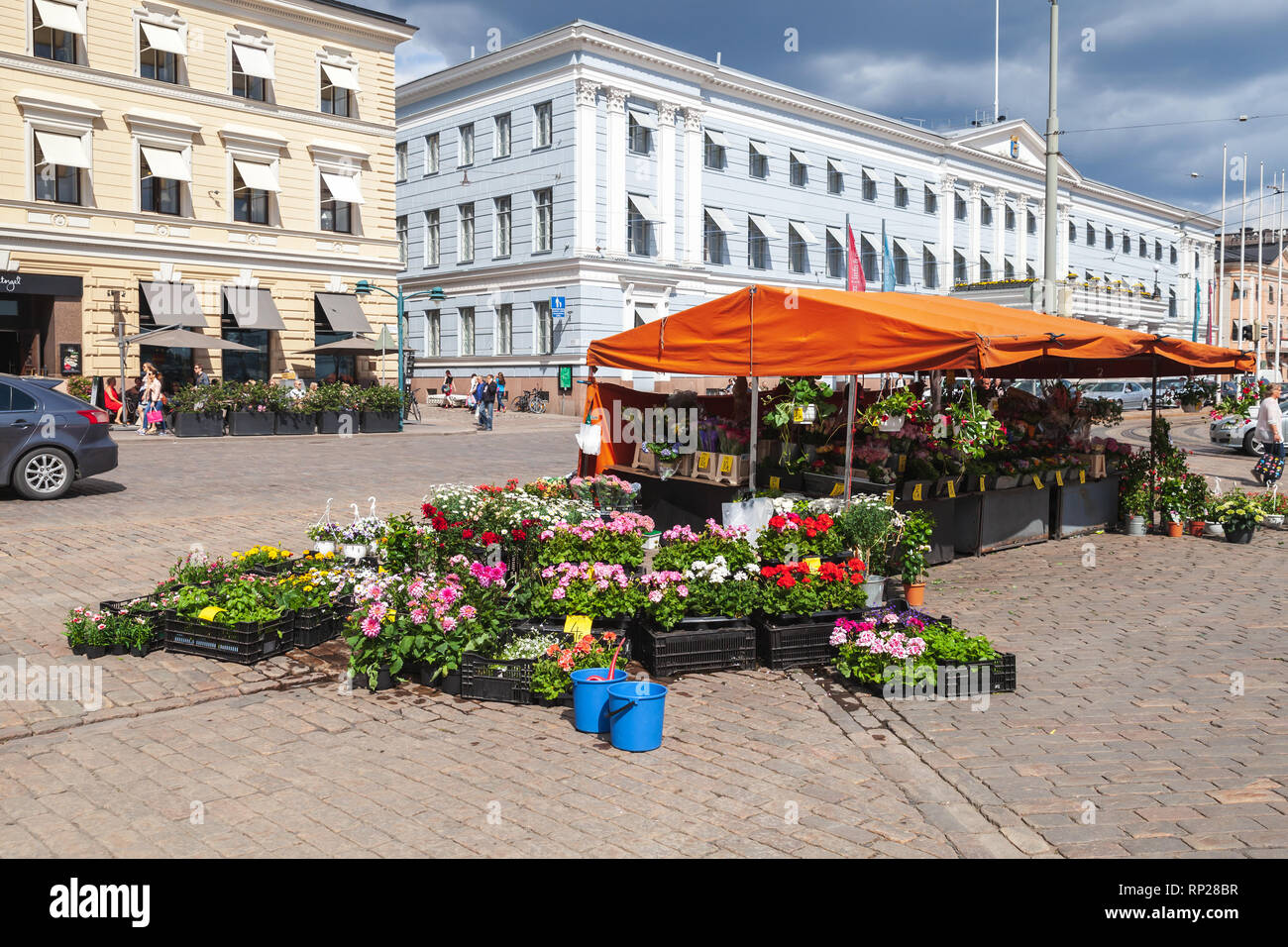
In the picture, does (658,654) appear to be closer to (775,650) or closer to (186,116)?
(775,650)

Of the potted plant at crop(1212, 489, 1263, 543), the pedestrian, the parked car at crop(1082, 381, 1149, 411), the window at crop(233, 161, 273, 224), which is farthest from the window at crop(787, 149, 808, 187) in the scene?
the potted plant at crop(1212, 489, 1263, 543)

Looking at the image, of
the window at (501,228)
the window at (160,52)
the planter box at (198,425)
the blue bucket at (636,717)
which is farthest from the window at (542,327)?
the blue bucket at (636,717)

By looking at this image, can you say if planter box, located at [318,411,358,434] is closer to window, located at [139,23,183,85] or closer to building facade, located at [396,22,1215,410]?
window, located at [139,23,183,85]

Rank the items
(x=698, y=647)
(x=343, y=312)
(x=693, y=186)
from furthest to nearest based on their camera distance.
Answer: (x=693, y=186)
(x=343, y=312)
(x=698, y=647)

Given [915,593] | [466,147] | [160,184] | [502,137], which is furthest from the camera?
[466,147]

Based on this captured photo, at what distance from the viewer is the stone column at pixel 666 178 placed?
42.3 meters

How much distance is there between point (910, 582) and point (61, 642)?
688 centimetres

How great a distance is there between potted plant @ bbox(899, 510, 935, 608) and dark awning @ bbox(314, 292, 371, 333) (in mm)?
30642

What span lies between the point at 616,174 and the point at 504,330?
8.24 meters

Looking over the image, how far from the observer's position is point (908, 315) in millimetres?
9805

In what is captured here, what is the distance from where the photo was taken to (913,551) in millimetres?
9188

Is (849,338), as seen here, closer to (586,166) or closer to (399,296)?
(399,296)

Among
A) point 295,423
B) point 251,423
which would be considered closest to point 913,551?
point 251,423

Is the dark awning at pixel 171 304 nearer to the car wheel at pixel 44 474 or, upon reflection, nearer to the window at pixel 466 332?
the window at pixel 466 332
